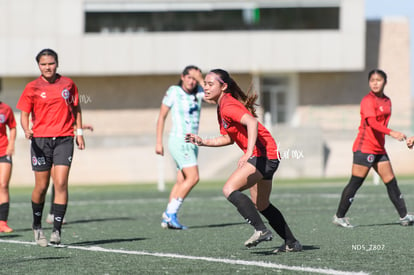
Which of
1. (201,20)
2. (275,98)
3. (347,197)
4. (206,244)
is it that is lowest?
(275,98)

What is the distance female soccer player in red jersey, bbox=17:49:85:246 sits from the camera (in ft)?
32.6

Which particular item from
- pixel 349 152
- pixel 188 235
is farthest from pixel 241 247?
pixel 349 152

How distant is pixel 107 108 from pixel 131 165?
14.6m

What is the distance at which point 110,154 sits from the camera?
36062mm

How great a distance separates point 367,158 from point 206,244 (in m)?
2.89

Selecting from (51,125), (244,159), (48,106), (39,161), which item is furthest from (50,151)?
(244,159)

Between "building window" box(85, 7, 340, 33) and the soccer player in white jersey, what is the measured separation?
121ft

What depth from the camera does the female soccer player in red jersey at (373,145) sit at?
38.3 ft

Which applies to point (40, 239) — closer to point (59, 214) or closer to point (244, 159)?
point (59, 214)

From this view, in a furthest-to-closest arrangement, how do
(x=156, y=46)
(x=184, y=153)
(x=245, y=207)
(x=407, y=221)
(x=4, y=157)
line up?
(x=156, y=46)
(x=184, y=153)
(x=4, y=157)
(x=407, y=221)
(x=245, y=207)

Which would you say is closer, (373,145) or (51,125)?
(51,125)

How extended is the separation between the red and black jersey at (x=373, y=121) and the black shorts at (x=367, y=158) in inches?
1.8

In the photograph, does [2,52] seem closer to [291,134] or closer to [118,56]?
[118,56]

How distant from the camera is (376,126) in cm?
1149
